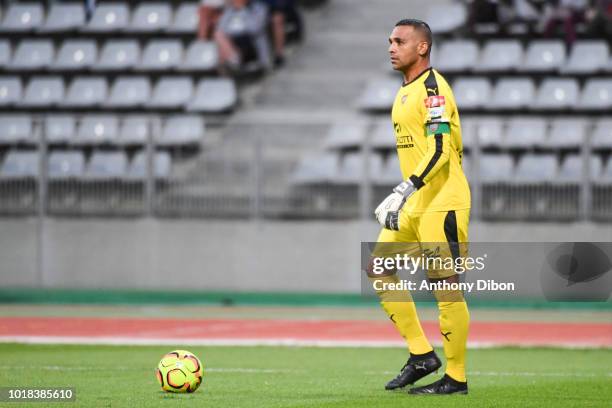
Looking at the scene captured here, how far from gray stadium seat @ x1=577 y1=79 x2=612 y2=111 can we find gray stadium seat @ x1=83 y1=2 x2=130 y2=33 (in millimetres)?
8993

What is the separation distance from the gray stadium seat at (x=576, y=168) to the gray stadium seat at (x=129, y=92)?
25.6 feet

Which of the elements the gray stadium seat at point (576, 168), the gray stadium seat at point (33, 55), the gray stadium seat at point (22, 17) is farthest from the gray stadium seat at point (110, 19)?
the gray stadium seat at point (576, 168)

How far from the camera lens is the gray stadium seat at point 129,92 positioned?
2300 cm

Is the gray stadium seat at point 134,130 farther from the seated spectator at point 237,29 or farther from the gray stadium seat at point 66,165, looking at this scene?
the seated spectator at point 237,29

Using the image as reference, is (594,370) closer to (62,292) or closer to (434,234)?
(434,234)

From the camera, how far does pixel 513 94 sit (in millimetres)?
21406

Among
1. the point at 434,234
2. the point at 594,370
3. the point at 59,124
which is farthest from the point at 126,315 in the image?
the point at 434,234

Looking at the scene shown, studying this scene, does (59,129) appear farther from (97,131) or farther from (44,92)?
(44,92)

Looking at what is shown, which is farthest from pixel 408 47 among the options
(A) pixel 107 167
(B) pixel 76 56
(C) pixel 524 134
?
(B) pixel 76 56

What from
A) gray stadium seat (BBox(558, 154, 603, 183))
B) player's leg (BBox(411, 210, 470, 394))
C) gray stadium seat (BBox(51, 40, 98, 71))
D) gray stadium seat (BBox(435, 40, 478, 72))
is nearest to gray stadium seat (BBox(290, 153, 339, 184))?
gray stadium seat (BBox(435, 40, 478, 72))

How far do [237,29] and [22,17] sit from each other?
4988mm

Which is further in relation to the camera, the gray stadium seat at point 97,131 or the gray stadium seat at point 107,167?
the gray stadium seat at point 97,131

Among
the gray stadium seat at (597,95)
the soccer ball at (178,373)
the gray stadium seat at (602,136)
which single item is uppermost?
the gray stadium seat at (597,95)

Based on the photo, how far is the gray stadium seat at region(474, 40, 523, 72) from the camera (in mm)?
21953
